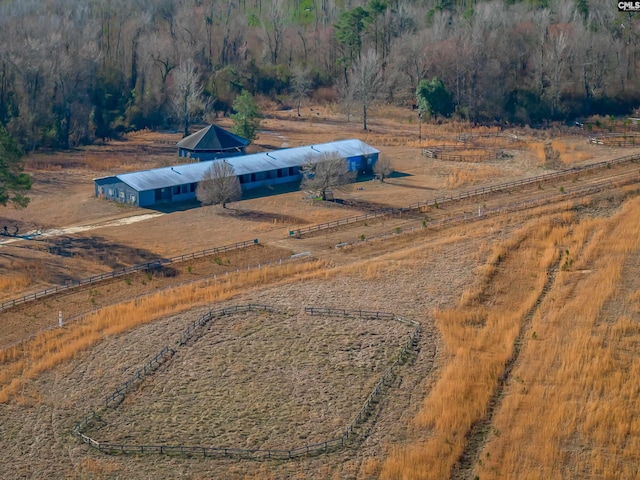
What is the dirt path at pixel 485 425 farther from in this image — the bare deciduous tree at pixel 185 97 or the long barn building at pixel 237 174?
the bare deciduous tree at pixel 185 97

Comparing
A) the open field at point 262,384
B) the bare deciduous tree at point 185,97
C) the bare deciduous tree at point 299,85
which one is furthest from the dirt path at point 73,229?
the bare deciduous tree at point 299,85

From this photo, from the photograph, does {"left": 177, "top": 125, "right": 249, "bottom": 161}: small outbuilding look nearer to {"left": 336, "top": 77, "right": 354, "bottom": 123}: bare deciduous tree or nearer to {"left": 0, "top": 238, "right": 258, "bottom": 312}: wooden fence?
{"left": 0, "top": 238, "right": 258, "bottom": 312}: wooden fence

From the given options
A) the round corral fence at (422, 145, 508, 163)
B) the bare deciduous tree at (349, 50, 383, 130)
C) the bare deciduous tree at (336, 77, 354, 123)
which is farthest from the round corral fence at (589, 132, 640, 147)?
the bare deciduous tree at (336, 77, 354, 123)

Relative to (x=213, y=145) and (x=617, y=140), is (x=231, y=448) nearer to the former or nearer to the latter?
(x=213, y=145)

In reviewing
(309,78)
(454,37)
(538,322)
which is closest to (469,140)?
(454,37)

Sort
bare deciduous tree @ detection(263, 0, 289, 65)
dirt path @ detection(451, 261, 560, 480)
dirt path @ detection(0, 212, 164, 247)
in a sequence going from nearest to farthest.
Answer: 1. dirt path @ detection(451, 261, 560, 480)
2. dirt path @ detection(0, 212, 164, 247)
3. bare deciduous tree @ detection(263, 0, 289, 65)
